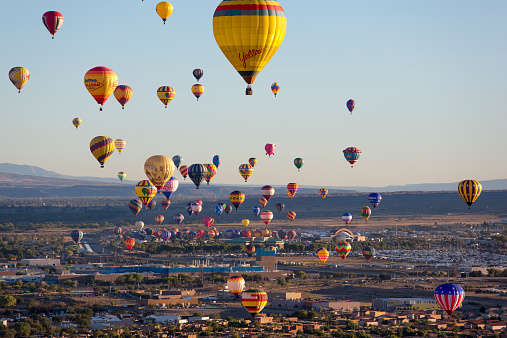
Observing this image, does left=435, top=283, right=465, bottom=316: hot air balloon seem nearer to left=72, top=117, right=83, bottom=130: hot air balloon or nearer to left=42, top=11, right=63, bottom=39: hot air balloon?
left=42, top=11, right=63, bottom=39: hot air balloon

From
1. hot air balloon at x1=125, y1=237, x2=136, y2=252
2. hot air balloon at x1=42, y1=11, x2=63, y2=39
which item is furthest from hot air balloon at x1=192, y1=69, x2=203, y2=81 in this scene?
hot air balloon at x1=125, y1=237, x2=136, y2=252

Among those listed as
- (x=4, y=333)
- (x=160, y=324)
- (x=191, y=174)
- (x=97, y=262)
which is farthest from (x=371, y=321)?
(x=97, y=262)

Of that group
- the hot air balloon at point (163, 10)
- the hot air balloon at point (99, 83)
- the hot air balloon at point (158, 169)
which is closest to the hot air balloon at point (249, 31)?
the hot air balloon at point (99, 83)

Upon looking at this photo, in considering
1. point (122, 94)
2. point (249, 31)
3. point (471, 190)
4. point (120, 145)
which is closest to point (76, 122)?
point (120, 145)

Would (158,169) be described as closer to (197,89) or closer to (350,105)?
(197,89)

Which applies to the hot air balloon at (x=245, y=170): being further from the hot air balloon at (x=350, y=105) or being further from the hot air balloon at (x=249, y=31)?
the hot air balloon at (x=249, y=31)

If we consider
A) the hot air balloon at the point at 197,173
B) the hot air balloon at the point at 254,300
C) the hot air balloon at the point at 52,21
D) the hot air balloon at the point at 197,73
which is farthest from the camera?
the hot air balloon at the point at 197,73
